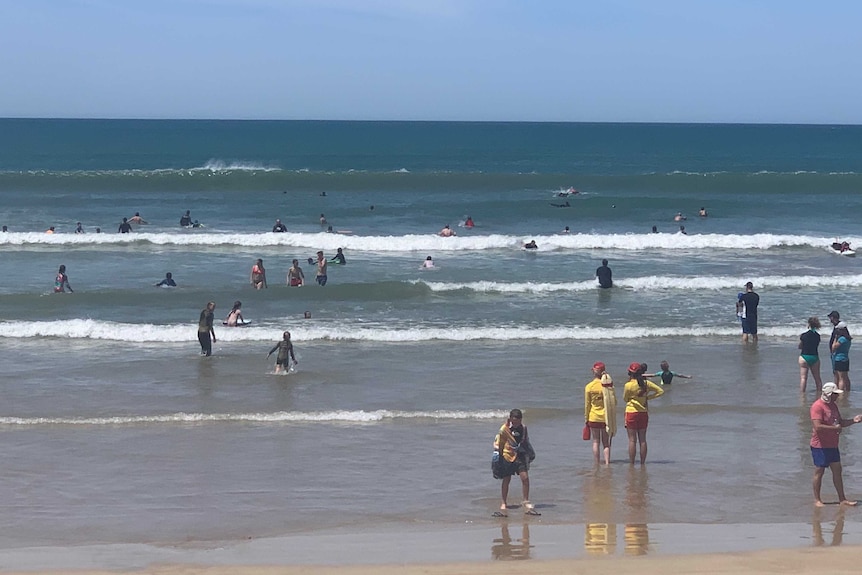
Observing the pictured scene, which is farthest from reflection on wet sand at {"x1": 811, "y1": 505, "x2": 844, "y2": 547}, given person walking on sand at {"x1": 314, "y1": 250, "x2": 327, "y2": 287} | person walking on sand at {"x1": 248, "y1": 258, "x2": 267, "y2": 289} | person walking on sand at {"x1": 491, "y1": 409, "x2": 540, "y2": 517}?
person walking on sand at {"x1": 314, "y1": 250, "x2": 327, "y2": 287}

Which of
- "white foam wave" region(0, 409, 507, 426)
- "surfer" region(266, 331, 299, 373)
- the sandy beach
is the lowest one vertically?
the sandy beach

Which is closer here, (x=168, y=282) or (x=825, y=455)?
(x=825, y=455)

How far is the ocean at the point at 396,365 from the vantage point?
1127 centimetres

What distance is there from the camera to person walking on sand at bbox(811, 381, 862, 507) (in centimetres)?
1041

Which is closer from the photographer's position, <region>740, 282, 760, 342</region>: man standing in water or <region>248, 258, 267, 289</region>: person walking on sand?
<region>740, 282, 760, 342</region>: man standing in water

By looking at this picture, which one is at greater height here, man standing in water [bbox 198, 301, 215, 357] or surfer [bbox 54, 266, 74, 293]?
surfer [bbox 54, 266, 74, 293]

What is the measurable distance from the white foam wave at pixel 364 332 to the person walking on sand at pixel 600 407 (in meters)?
8.31

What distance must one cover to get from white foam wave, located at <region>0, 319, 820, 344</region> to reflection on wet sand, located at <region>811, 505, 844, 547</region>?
33.4 ft

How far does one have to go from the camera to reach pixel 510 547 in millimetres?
9766

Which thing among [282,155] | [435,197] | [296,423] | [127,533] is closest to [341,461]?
[296,423]

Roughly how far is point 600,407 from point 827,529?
2.87m

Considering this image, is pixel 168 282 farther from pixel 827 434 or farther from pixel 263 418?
pixel 827 434

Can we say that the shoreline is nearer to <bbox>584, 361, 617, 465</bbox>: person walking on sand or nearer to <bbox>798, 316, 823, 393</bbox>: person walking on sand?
<bbox>584, 361, 617, 465</bbox>: person walking on sand

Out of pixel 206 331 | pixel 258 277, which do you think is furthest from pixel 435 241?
pixel 206 331
